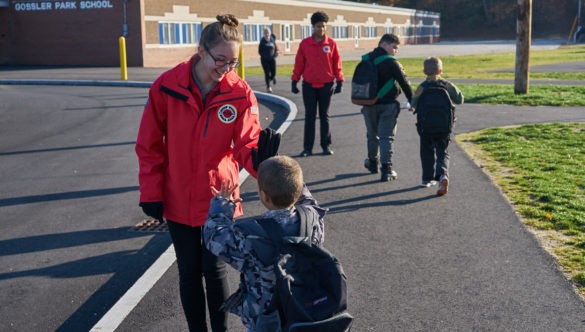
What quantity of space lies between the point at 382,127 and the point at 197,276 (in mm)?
5455

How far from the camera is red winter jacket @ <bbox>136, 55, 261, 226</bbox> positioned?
3.70m

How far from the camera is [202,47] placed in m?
3.62

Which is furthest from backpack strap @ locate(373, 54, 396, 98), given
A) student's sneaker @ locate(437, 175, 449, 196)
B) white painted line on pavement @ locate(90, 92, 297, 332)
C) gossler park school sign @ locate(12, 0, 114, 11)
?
gossler park school sign @ locate(12, 0, 114, 11)

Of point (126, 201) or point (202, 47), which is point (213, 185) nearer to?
point (202, 47)

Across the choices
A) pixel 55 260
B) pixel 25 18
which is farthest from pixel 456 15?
pixel 55 260

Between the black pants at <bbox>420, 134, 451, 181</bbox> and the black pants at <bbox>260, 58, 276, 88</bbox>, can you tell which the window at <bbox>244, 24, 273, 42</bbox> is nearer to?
the black pants at <bbox>260, 58, 276, 88</bbox>

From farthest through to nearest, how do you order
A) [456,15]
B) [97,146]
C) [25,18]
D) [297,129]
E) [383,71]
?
[456,15] → [25,18] → [297,129] → [97,146] → [383,71]

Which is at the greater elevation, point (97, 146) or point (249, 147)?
point (249, 147)

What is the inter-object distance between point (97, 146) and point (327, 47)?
4523mm

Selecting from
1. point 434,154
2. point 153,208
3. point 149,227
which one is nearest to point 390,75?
point 434,154

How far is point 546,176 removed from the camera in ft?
28.9

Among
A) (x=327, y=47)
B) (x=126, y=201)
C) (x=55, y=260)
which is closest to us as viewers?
(x=55, y=260)

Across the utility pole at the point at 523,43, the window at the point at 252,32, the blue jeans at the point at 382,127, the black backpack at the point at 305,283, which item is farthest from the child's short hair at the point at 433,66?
the window at the point at 252,32

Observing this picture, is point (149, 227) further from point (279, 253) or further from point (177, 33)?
point (177, 33)
